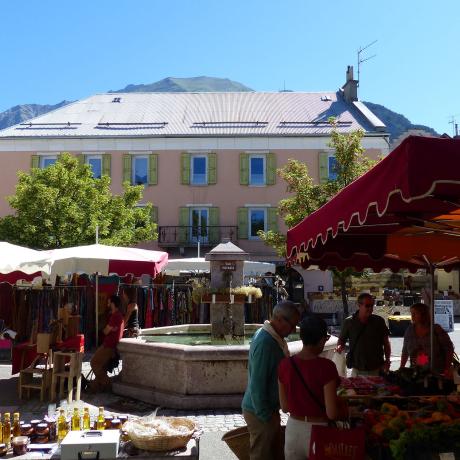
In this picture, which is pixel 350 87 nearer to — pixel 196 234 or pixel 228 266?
pixel 196 234

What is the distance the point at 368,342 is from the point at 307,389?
3.37 metres

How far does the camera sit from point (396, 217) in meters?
5.08

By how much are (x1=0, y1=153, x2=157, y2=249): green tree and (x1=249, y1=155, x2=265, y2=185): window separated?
28.9ft

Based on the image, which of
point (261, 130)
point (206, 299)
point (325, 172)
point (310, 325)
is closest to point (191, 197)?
point (261, 130)

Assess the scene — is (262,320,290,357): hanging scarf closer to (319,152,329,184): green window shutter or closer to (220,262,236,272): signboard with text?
(220,262,236,272): signboard with text

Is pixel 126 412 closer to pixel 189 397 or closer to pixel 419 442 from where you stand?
pixel 189 397

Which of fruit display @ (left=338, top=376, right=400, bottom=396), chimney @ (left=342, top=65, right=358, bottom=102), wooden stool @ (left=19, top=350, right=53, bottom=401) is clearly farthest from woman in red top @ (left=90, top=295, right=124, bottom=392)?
chimney @ (left=342, top=65, right=358, bottom=102)

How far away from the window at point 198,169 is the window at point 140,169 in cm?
246

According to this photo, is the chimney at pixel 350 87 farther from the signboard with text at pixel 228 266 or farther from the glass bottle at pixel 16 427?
the glass bottle at pixel 16 427

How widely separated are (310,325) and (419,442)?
3.47ft

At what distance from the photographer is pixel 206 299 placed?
1065 centimetres

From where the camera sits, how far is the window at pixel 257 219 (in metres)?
31.7

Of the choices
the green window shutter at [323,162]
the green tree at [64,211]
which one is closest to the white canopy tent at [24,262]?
the green tree at [64,211]

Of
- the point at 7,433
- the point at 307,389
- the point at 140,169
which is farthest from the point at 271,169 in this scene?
the point at 307,389
